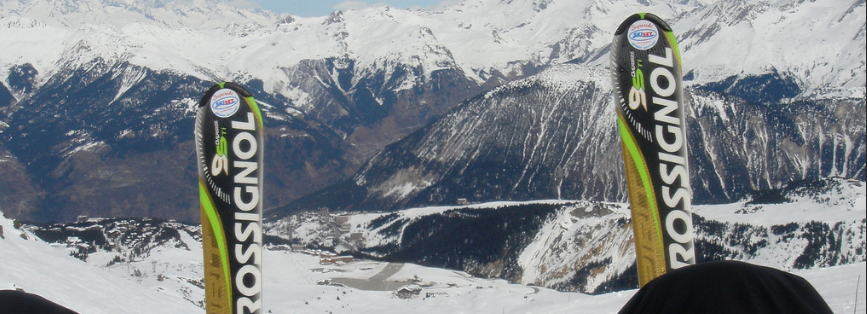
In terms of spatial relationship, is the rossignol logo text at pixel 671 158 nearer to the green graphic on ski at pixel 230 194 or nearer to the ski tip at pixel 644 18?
the ski tip at pixel 644 18

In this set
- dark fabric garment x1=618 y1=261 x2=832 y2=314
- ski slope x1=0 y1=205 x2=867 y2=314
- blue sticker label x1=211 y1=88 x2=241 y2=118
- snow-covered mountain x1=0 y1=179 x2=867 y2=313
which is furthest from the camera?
snow-covered mountain x1=0 y1=179 x2=867 y2=313

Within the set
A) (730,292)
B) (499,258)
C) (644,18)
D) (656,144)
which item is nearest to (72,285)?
(656,144)

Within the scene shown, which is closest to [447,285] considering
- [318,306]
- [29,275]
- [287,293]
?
[287,293]

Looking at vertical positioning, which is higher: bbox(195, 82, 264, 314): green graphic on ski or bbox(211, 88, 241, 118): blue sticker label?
bbox(211, 88, 241, 118): blue sticker label

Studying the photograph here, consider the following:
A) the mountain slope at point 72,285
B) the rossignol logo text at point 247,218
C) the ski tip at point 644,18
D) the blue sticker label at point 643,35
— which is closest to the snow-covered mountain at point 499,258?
the mountain slope at point 72,285

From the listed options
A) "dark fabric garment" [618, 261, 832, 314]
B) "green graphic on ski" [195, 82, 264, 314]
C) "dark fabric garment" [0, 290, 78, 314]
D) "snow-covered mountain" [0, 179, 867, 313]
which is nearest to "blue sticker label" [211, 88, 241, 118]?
"green graphic on ski" [195, 82, 264, 314]

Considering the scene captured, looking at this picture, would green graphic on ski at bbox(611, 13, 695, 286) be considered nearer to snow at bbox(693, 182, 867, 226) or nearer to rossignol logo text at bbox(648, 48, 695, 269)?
rossignol logo text at bbox(648, 48, 695, 269)

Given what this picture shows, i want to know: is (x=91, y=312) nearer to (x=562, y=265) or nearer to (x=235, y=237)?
(x=235, y=237)
